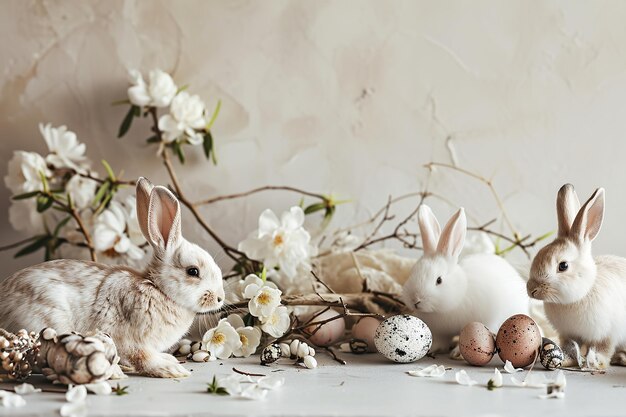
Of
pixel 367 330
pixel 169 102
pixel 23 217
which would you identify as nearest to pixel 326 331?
pixel 367 330

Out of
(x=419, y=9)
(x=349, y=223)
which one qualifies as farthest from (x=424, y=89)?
(x=349, y=223)

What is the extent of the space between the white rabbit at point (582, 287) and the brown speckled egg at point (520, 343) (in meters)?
0.06

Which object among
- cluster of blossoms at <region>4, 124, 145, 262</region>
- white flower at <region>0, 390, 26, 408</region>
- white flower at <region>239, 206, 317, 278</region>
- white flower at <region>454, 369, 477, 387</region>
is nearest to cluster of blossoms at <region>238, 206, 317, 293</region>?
white flower at <region>239, 206, 317, 278</region>

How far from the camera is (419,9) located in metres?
1.37

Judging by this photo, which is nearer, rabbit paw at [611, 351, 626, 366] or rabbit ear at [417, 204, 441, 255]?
rabbit paw at [611, 351, 626, 366]

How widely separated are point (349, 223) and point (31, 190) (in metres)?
0.58

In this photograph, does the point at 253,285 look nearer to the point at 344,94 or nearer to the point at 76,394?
the point at 76,394

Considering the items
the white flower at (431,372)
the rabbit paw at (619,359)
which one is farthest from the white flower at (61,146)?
the rabbit paw at (619,359)

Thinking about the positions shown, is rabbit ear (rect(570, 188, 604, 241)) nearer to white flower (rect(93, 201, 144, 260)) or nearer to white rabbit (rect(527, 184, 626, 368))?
white rabbit (rect(527, 184, 626, 368))

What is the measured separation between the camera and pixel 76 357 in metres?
0.86

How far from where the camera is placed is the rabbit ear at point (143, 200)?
3.30ft

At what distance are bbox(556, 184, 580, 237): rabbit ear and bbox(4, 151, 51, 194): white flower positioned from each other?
33.7 inches

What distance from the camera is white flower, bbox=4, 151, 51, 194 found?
1277mm

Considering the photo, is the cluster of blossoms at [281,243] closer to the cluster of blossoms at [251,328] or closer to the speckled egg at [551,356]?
the cluster of blossoms at [251,328]
